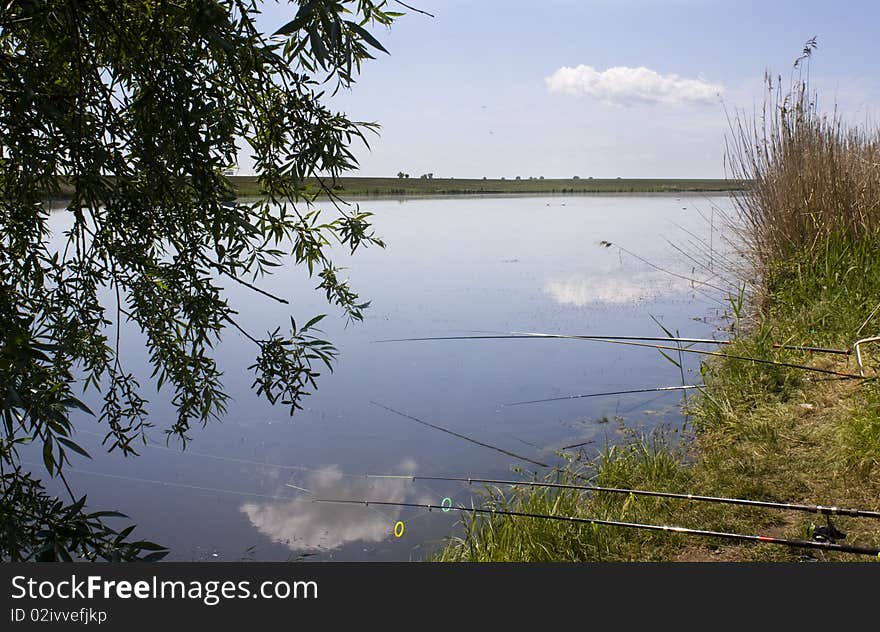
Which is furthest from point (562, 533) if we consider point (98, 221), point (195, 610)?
point (98, 221)

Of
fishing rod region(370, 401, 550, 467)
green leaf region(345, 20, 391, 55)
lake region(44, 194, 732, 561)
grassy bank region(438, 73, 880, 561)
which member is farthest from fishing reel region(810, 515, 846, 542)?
green leaf region(345, 20, 391, 55)

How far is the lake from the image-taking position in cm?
495

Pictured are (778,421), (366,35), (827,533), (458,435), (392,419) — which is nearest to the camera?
(366,35)

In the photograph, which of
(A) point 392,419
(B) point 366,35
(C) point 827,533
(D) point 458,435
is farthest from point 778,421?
(B) point 366,35

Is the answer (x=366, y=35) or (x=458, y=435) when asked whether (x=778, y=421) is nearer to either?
(x=458, y=435)

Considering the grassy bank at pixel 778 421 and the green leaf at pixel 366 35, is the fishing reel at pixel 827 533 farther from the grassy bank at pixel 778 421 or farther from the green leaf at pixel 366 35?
the green leaf at pixel 366 35

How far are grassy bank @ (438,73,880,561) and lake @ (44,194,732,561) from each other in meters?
0.67

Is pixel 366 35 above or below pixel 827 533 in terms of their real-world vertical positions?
above

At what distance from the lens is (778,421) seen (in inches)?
203

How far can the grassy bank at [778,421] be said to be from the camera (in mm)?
3826

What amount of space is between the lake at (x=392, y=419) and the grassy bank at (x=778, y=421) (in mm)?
667

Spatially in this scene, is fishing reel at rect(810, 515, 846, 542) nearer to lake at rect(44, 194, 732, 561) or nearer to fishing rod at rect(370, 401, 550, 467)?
lake at rect(44, 194, 732, 561)

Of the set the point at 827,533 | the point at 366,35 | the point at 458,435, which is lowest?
the point at 458,435

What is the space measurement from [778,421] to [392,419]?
3.22 meters
